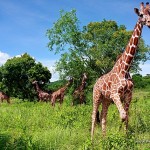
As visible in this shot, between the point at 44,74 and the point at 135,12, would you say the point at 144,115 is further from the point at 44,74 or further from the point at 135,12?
the point at 44,74

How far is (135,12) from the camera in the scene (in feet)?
33.8

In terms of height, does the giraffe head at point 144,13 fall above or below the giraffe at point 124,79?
above

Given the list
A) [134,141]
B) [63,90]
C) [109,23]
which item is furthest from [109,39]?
[134,141]

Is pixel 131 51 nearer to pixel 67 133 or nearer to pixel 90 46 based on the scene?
pixel 67 133

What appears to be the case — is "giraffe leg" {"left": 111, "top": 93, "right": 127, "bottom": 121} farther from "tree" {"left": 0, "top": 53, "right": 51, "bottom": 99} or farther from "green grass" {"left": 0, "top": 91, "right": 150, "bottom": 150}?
"tree" {"left": 0, "top": 53, "right": 51, "bottom": 99}

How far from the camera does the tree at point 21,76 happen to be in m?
44.4

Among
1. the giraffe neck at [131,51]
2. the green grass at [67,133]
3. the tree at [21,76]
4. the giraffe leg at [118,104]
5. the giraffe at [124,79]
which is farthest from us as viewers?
the tree at [21,76]

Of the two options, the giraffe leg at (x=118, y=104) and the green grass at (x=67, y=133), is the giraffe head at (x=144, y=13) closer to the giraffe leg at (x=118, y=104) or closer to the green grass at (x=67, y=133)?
the giraffe leg at (x=118, y=104)

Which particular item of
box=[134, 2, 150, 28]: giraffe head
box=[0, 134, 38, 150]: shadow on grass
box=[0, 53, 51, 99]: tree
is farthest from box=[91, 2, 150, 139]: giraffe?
box=[0, 53, 51, 99]: tree

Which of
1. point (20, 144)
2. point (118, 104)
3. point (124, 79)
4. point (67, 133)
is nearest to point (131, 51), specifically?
point (124, 79)

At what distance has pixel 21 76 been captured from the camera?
45.6 m

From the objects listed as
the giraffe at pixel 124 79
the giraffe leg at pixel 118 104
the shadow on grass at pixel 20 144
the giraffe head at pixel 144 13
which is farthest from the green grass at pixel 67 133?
the giraffe head at pixel 144 13

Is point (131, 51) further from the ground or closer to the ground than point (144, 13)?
closer to the ground

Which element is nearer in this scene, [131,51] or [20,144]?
[20,144]
